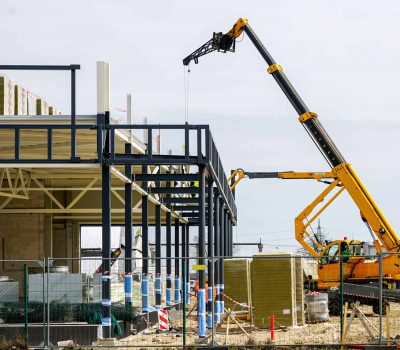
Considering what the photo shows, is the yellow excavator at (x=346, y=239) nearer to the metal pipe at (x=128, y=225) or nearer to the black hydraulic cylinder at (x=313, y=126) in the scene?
the black hydraulic cylinder at (x=313, y=126)

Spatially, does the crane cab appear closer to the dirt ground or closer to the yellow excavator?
the yellow excavator

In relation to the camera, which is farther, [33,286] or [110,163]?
[33,286]

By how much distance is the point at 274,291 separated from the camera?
29.4 metres

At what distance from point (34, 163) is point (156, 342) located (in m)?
5.05

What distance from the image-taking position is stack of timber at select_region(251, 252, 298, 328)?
29.0 metres

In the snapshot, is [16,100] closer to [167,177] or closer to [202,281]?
[167,177]

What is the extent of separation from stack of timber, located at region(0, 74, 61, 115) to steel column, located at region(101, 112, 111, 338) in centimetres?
1072

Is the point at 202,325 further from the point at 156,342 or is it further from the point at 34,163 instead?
the point at 34,163

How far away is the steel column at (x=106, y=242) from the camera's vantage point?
23094mm

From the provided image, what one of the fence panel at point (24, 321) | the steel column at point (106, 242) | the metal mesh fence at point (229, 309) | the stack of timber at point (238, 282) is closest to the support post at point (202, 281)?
the metal mesh fence at point (229, 309)

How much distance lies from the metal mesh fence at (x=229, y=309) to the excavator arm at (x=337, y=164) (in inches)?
39.5

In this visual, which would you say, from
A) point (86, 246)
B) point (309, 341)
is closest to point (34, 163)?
point (309, 341)

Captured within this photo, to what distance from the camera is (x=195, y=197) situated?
41.4 metres

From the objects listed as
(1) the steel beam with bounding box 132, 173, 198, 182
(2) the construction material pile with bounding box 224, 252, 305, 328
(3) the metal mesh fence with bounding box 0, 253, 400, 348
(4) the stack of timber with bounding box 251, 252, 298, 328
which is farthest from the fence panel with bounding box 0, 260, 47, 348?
(4) the stack of timber with bounding box 251, 252, 298, 328
